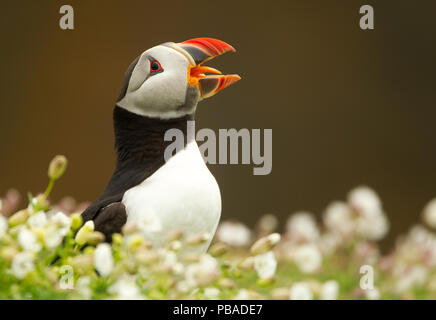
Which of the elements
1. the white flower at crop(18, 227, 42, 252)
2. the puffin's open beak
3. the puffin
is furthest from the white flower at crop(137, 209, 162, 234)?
the puffin's open beak

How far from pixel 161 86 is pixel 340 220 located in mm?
1239

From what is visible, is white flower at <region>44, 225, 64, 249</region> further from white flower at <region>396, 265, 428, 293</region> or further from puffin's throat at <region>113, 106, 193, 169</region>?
white flower at <region>396, 265, 428, 293</region>

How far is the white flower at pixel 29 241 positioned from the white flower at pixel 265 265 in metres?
0.40

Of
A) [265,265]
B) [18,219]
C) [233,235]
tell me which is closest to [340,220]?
[233,235]

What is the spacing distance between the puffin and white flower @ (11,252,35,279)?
460 millimetres

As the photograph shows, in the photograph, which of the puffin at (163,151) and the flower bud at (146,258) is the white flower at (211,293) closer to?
the flower bud at (146,258)

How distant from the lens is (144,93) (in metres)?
1.66

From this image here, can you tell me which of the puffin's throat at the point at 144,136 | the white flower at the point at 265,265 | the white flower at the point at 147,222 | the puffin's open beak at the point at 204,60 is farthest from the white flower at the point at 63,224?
the puffin's open beak at the point at 204,60

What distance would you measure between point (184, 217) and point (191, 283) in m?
0.39

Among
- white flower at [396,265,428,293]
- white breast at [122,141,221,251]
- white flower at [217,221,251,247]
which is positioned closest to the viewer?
white breast at [122,141,221,251]

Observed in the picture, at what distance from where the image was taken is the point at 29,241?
42.8 inches

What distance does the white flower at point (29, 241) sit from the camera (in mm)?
1087

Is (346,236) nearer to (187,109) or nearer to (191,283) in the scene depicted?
(187,109)

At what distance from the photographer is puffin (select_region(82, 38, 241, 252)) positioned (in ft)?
5.08
